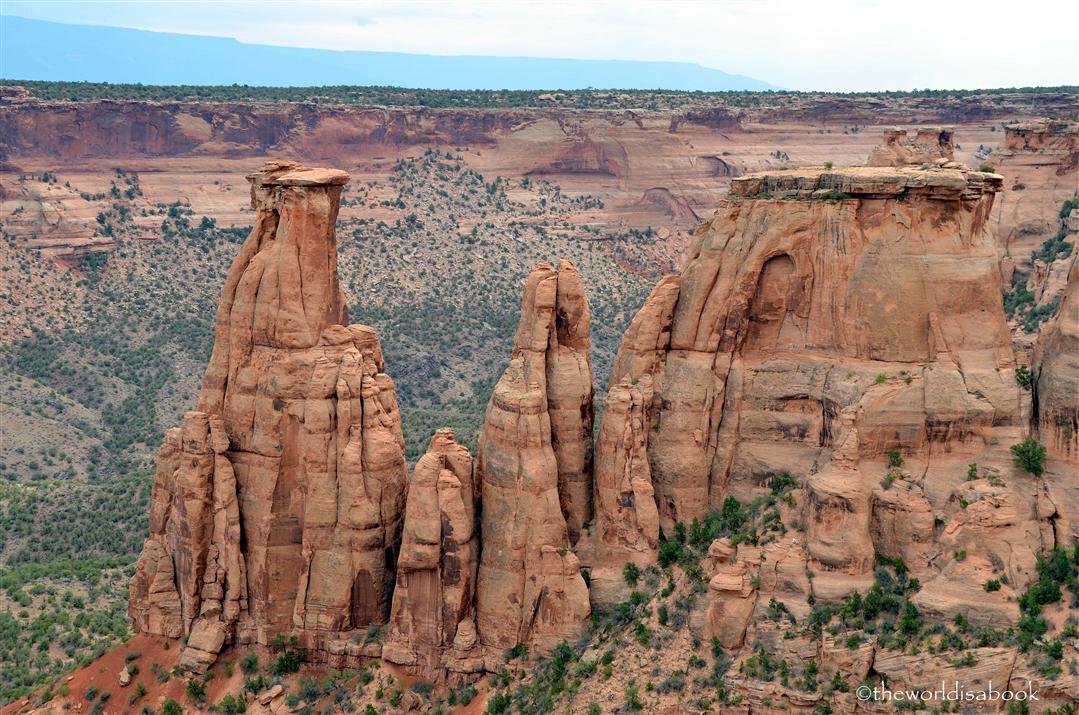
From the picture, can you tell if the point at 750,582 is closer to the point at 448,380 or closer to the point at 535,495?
the point at 535,495

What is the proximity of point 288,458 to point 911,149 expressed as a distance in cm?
5320

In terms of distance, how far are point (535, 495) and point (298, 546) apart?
9.25 meters

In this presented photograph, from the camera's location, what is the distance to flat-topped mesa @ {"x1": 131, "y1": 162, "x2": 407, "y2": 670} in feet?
163

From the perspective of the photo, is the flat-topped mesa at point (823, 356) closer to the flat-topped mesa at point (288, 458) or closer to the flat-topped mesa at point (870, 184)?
the flat-topped mesa at point (870, 184)

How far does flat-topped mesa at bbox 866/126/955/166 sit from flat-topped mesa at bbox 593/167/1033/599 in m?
34.6

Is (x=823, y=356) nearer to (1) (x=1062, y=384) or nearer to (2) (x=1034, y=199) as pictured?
(1) (x=1062, y=384)

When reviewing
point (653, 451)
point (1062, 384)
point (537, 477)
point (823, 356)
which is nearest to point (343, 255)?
point (653, 451)

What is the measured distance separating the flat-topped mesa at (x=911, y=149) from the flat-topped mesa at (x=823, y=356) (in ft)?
113

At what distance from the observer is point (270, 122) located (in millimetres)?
145125

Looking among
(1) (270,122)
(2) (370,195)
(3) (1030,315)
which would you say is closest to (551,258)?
(2) (370,195)

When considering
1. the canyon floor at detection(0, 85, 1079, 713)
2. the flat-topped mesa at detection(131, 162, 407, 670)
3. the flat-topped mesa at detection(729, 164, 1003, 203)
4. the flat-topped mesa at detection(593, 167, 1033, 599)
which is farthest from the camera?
the canyon floor at detection(0, 85, 1079, 713)

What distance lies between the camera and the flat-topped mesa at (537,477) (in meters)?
48.0

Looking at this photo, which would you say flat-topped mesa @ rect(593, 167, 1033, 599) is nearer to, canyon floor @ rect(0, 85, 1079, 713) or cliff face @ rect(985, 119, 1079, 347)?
canyon floor @ rect(0, 85, 1079, 713)

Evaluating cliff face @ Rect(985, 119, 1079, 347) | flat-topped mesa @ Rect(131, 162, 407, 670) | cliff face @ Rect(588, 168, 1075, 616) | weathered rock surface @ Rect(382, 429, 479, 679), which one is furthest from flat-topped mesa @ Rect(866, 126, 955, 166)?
flat-topped mesa @ Rect(131, 162, 407, 670)
